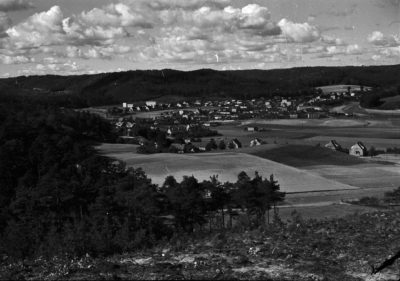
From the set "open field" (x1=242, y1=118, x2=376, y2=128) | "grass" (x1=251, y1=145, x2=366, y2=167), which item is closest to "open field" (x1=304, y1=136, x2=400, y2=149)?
"grass" (x1=251, y1=145, x2=366, y2=167)

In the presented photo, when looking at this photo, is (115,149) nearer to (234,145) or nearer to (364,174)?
(234,145)

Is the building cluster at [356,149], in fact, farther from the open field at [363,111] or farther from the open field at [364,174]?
the open field at [363,111]

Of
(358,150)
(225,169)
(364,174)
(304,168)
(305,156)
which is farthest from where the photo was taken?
(358,150)

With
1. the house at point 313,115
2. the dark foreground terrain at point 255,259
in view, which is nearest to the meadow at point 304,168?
the dark foreground terrain at point 255,259

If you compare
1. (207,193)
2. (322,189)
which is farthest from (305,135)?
(207,193)

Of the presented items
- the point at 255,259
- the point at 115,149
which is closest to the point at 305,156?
the point at 115,149

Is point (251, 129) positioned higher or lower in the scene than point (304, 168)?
higher

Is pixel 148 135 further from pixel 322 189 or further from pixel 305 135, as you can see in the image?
pixel 322 189
